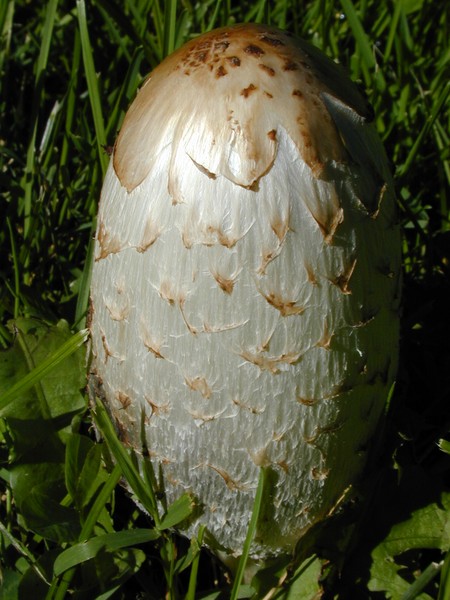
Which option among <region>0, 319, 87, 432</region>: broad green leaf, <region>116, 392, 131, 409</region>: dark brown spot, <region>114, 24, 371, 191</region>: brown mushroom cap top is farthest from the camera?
<region>0, 319, 87, 432</region>: broad green leaf

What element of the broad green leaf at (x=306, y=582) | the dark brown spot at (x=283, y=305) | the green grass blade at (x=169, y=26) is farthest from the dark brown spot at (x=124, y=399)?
the green grass blade at (x=169, y=26)

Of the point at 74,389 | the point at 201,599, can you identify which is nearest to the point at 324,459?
the point at 201,599

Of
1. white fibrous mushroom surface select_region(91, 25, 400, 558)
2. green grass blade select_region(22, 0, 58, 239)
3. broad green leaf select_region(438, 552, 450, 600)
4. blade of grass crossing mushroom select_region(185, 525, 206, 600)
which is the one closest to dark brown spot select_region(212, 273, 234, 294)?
white fibrous mushroom surface select_region(91, 25, 400, 558)

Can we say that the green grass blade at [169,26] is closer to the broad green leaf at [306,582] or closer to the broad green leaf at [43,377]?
the broad green leaf at [43,377]

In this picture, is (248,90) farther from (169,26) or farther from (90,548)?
(169,26)

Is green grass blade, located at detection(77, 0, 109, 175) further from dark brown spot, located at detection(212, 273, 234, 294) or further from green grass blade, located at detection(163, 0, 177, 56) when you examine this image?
dark brown spot, located at detection(212, 273, 234, 294)

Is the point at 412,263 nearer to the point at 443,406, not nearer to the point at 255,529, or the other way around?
the point at 443,406

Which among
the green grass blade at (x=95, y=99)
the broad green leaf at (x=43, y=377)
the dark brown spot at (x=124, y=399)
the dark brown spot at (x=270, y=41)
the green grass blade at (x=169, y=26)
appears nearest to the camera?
the dark brown spot at (x=270, y=41)
